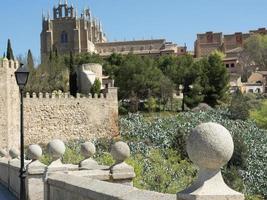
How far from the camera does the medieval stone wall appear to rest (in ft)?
123

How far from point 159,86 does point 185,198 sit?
50335 millimetres

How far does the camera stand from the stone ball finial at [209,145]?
11.5ft

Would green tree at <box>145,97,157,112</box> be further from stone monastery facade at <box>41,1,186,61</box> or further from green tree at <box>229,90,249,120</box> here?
stone monastery facade at <box>41,1,186,61</box>

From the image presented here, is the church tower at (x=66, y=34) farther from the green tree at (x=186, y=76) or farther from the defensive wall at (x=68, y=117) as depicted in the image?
the defensive wall at (x=68, y=117)

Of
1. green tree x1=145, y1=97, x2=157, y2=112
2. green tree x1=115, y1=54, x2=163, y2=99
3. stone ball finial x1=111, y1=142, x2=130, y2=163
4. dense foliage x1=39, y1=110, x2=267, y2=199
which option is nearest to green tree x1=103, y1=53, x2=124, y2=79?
green tree x1=115, y1=54, x2=163, y2=99

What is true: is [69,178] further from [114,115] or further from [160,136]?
[114,115]

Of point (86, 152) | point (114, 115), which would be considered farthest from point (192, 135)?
point (114, 115)

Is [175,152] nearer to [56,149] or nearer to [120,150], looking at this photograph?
[56,149]

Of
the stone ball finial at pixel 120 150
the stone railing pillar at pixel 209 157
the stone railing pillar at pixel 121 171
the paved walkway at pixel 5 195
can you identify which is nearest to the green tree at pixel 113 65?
the paved walkway at pixel 5 195

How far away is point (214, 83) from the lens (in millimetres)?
53969

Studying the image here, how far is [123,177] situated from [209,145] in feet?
14.0

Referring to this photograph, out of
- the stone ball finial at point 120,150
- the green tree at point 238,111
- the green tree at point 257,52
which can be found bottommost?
the green tree at point 238,111

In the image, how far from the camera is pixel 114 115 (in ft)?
134

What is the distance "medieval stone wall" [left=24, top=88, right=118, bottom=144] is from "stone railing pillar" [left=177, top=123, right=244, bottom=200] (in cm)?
3375
